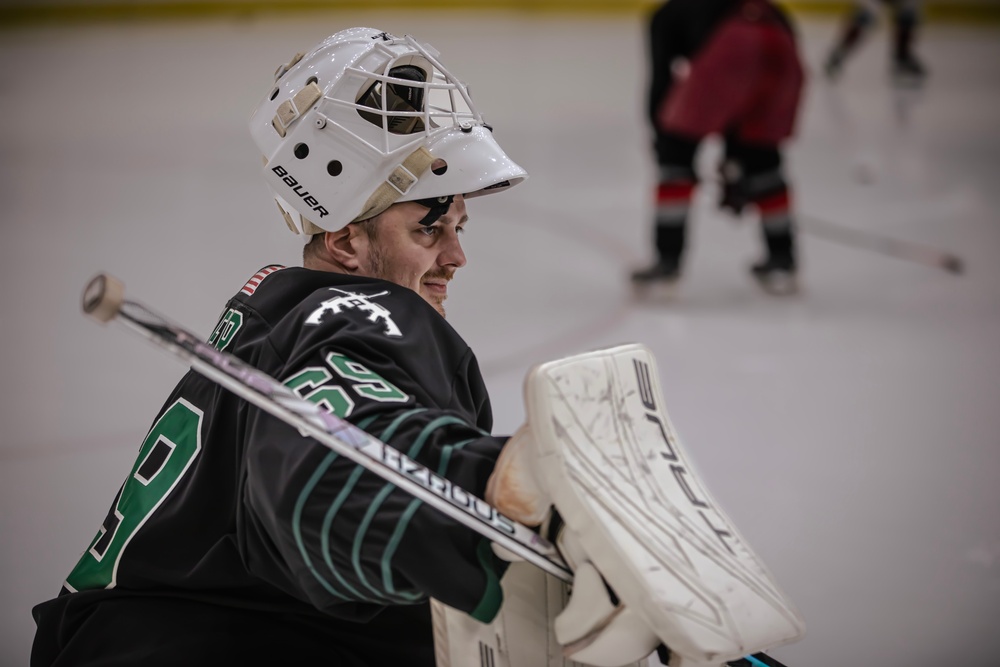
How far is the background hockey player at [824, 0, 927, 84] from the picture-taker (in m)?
6.66

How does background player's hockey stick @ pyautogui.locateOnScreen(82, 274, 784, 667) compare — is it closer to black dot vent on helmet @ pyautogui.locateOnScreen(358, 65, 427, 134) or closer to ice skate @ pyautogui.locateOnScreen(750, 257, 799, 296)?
black dot vent on helmet @ pyautogui.locateOnScreen(358, 65, 427, 134)

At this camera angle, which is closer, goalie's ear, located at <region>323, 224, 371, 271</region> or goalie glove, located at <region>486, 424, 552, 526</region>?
goalie glove, located at <region>486, 424, 552, 526</region>

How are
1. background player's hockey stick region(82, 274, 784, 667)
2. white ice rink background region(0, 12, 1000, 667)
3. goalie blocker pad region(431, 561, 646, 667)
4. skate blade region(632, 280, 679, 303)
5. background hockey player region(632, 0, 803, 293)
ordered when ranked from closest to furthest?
background player's hockey stick region(82, 274, 784, 667), goalie blocker pad region(431, 561, 646, 667), white ice rink background region(0, 12, 1000, 667), background hockey player region(632, 0, 803, 293), skate blade region(632, 280, 679, 303)

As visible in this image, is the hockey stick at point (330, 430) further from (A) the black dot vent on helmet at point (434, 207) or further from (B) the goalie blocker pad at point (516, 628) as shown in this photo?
(A) the black dot vent on helmet at point (434, 207)

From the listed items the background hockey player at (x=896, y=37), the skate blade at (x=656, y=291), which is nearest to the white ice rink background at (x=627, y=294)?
the skate blade at (x=656, y=291)

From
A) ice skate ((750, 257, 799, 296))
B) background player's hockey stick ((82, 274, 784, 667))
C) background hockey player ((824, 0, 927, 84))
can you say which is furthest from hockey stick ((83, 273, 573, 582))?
background hockey player ((824, 0, 927, 84))

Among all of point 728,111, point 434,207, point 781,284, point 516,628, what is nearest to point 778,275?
point 781,284

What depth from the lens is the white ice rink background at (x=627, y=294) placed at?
231 cm

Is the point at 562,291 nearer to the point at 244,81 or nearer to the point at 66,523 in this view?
the point at 66,523

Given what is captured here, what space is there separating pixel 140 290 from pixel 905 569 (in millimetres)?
2547

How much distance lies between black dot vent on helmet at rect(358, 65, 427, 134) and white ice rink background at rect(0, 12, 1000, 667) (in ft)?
3.83

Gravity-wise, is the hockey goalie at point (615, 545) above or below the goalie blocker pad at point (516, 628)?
above

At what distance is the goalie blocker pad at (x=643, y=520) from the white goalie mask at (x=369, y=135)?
34 cm

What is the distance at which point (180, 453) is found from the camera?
3.87ft
